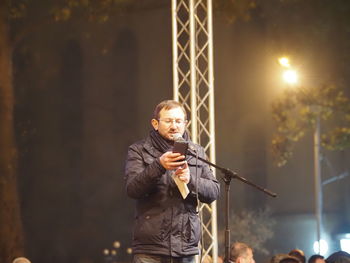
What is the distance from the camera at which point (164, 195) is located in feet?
9.80

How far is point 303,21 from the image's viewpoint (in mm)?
8656

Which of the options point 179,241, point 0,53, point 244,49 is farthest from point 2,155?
point 179,241

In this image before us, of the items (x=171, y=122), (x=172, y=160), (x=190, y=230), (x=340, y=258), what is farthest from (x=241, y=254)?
(x=172, y=160)

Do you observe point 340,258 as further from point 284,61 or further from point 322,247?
point 284,61

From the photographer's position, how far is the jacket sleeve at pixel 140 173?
286 centimetres

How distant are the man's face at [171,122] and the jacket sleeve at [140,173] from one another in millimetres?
144

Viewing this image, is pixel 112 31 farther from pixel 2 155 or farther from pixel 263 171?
pixel 263 171

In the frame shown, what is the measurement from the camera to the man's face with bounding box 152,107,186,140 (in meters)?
3.03

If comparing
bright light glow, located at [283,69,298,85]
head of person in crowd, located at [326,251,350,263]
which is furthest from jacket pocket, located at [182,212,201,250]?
bright light glow, located at [283,69,298,85]

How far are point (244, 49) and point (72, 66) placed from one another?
2.42m

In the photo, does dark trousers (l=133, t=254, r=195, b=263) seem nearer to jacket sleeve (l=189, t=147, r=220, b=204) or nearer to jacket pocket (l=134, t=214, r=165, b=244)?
jacket pocket (l=134, t=214, r=165, b=244)

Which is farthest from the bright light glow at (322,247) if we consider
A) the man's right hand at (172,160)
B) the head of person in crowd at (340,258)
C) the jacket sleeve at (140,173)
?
the man's right hand at (172,160)

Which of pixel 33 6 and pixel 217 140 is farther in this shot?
pixel 217 140

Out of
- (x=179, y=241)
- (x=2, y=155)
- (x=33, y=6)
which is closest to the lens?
(x=179, y=241)
